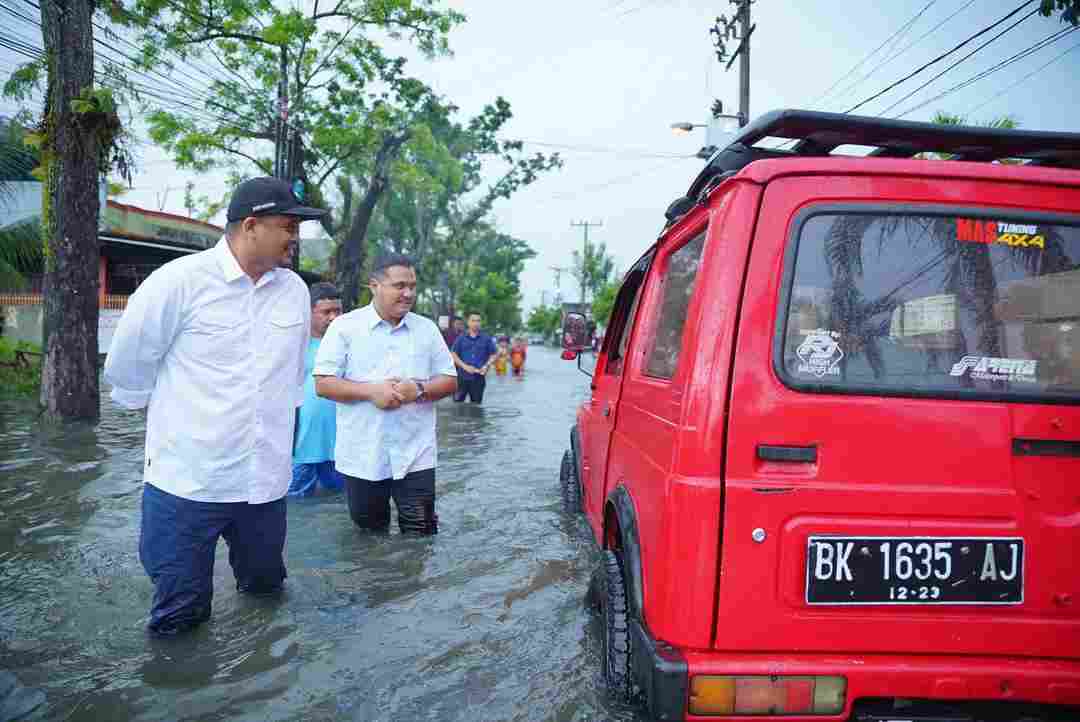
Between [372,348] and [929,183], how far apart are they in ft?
10.3

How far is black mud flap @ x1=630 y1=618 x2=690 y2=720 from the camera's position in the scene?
207 cm

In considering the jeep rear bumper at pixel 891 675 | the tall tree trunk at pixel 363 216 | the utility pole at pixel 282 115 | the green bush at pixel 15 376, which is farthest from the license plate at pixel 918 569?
the tall tree trunk at pixel 363 216

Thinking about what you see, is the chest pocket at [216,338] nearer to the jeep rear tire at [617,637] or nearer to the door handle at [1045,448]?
the jeep rear tire at [617,637]

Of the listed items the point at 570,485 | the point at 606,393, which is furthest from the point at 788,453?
the point at 570,485

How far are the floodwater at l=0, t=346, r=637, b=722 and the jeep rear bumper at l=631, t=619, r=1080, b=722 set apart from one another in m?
0.92

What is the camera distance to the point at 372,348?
4590mm

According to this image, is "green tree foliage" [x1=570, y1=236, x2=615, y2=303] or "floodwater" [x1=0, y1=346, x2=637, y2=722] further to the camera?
"green tree foliage" [x1=570, y1=236, x2=615, y2=303]

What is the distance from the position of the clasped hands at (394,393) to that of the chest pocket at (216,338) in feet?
3.97

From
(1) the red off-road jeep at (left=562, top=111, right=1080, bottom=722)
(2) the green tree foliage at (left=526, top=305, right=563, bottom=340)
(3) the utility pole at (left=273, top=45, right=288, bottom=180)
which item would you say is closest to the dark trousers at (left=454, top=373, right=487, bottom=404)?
(3) the utility pole at (left=273, top=45, right=288, bottom=180)

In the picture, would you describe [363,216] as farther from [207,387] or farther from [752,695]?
[752,695]

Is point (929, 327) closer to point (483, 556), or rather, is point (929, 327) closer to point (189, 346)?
point (189, 346)

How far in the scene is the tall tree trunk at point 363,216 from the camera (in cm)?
2142

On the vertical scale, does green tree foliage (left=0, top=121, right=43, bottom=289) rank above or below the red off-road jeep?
above

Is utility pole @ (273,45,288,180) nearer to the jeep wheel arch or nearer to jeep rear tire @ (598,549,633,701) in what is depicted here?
the jeep wheel arch
